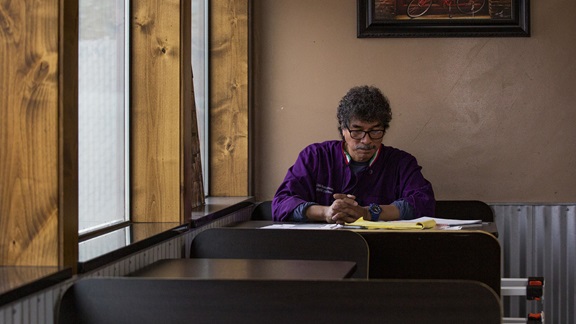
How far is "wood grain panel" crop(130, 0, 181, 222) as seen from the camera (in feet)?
10.6

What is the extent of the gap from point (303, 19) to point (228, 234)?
197cm

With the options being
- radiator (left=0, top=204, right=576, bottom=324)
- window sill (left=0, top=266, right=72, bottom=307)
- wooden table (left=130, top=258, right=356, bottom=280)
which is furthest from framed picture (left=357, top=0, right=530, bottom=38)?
window sill (left=0, top=266, right=72, bottom=307)

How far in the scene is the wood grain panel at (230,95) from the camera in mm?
4527

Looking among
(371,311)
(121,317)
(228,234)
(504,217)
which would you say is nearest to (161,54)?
(228,234)

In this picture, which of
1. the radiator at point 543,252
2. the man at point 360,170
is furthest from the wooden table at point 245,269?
the radiator at point 543,252

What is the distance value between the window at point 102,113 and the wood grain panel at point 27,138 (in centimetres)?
62

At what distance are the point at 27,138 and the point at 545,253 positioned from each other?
3.13 metres

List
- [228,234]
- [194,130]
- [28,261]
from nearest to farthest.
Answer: [28,261]
[228,234]
[194,130]

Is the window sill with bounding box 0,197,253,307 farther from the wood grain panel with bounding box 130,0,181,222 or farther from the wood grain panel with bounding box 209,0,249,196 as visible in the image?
the wood grain panel with bounding box 209,0,249,196

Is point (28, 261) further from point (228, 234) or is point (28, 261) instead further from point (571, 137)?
point (571, 137)

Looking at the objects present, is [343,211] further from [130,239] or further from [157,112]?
[130,239]

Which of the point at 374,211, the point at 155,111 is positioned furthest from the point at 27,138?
the point at 374,211

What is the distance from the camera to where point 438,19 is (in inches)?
179

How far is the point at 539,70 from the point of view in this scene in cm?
452
